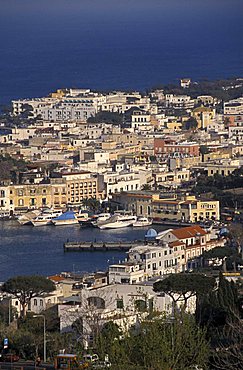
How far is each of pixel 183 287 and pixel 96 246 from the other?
4.80 meters

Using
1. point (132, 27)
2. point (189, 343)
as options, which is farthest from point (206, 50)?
point (189, 343)

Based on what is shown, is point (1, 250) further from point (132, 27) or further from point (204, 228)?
point (132, 27)

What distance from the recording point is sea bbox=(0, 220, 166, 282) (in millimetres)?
13969

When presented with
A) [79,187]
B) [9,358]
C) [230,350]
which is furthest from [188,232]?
[230,350]

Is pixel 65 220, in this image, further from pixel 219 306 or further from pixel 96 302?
pixel 219 306

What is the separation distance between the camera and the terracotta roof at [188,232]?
14422 mm

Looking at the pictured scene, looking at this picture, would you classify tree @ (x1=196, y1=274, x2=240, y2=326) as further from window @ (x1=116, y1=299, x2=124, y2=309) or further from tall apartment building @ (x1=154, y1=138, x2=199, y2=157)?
tall apartment building @ (x1=154, y1=138, x2=199, y2=157)

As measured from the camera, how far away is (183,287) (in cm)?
1060

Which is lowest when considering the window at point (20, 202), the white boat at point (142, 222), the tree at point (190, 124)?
the white boat at point (142, 222)

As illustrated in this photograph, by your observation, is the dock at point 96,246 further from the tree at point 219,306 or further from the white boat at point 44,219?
the tree at point 219,306

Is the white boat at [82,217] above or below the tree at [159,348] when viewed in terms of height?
below

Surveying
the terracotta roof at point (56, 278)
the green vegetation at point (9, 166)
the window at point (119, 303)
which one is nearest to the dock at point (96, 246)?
the terracotta roof at point (56, 278)

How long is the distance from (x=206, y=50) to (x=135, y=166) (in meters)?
27.1

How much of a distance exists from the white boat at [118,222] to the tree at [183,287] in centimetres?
614
